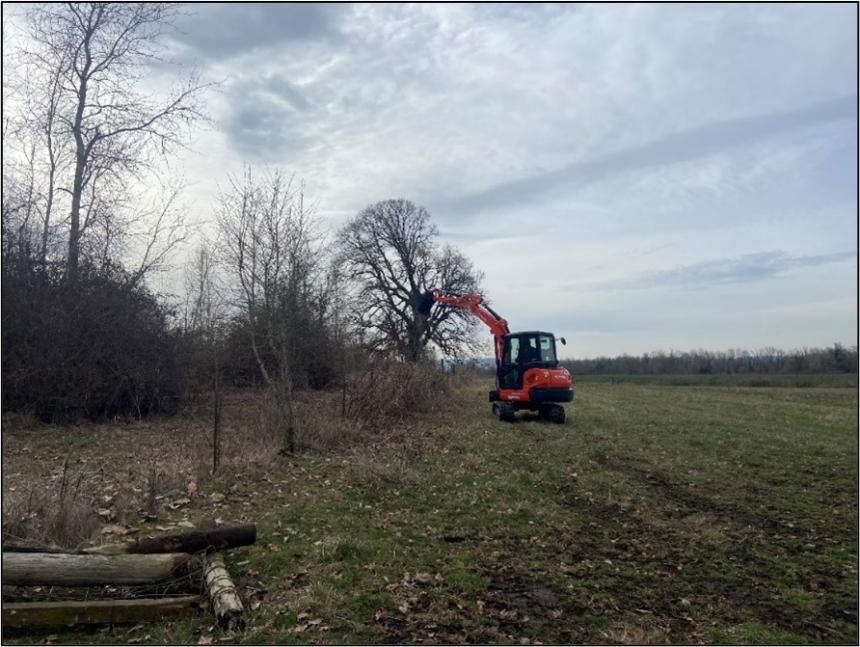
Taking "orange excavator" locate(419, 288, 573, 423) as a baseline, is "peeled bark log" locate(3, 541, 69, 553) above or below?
below

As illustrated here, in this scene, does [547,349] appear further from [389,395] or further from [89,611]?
[89,611]

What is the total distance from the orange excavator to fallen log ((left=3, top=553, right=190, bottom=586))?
14.0 m

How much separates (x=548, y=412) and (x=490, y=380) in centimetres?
2760

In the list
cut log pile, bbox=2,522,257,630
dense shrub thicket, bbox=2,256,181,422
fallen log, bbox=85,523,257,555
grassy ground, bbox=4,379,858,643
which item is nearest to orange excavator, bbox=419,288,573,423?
grassy ground, bbox=4,379,858,643

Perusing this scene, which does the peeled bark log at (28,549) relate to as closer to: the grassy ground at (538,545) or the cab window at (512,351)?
the grassy ground at (538,545)

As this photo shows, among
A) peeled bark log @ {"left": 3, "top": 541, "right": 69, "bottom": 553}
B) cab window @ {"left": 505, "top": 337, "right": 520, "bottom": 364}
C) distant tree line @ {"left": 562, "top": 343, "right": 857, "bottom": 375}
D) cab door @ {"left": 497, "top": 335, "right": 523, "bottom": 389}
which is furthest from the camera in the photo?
distant tree line @ {"left": 562, "top": 343, "right": 857, "bottom": 375}

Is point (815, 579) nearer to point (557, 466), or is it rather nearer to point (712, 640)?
point (712, 640)

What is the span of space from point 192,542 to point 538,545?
12.2 ft

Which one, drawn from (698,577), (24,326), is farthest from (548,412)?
(24,326)

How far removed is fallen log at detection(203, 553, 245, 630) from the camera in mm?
5172

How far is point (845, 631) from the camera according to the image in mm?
5191

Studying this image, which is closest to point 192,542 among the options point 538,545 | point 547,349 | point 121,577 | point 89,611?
point 121,577

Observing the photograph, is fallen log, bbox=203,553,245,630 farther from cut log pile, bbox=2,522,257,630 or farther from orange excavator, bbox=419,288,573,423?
orange excavator, bbox=419,288,573,423

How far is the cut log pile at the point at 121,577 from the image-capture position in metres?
5.22
